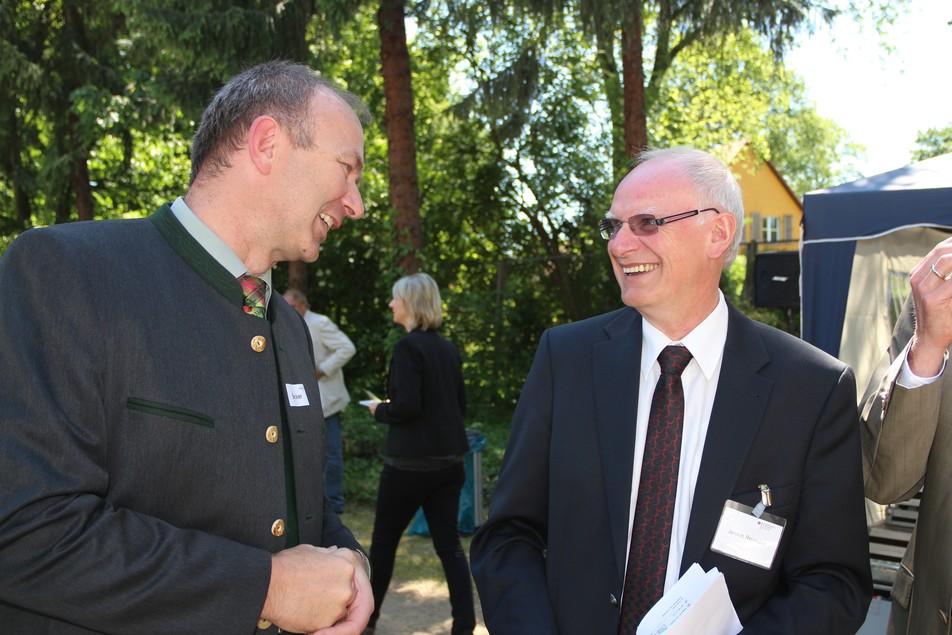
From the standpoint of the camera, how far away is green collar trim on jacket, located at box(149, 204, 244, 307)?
1664 mm

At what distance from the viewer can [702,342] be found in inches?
83.9

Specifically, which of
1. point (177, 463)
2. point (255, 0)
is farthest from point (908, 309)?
point (255, 0)

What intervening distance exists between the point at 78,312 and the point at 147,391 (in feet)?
0.61

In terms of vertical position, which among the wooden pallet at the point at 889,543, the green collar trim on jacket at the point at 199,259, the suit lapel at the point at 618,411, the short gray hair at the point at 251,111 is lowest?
the wooden pallet at the point at 889,543

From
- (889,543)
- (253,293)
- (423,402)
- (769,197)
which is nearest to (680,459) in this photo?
(253,293)

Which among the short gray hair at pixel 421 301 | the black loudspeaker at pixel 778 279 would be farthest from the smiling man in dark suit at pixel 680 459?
the black loudspeaker at pixel 778 279

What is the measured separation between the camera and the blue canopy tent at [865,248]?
4926 millimetres

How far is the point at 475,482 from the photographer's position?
681 centimetres

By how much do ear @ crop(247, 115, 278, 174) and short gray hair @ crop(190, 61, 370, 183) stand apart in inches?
0.7

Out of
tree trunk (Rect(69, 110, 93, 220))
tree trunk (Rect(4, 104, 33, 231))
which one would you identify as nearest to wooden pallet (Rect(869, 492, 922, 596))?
tree trunk (Rect(69, 110, 93, 220))

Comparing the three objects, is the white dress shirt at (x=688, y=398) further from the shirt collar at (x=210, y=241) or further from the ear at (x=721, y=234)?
the shirt collar at (x=210, y=241)

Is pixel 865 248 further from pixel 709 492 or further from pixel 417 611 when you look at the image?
pixel 709 492

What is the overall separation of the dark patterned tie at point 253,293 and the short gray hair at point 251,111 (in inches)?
9.6

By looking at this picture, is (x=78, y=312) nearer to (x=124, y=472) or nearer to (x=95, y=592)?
(x=124, y=472)
